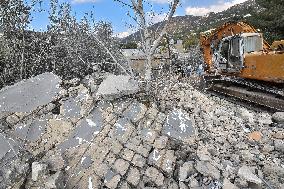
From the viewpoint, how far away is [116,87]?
7426 mm

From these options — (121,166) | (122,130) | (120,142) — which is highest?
(122,130)

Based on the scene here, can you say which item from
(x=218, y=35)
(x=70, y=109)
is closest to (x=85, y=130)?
(x=70, y=109)

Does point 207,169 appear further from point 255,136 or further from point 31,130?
point 31,130

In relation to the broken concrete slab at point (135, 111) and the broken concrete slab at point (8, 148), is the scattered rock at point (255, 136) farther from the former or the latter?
the broken concrete slab at point (8, 148)

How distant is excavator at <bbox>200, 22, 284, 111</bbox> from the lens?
10984 mm

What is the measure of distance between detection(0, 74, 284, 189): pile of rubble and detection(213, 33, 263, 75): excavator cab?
482cm

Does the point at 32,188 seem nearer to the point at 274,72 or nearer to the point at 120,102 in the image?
the point at 120,102

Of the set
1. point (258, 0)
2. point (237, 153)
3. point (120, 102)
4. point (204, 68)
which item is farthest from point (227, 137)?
point (258, 0)

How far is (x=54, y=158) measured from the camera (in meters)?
5.84

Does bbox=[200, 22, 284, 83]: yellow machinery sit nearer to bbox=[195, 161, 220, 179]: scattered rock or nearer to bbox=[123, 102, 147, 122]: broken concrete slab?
bbox=[123, 102, 147, 122]: broken concrete slab

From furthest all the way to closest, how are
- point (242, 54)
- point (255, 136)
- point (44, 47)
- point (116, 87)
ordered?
point (242, 54) < point (44, 47) < point (255, 136) < point (116, 87)

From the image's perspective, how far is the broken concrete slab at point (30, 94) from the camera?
688 centimetres

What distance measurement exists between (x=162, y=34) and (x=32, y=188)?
15.1 feet

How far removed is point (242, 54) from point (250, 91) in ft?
4.28
